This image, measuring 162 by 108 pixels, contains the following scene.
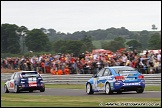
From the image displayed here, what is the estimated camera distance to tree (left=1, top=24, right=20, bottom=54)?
225 feet

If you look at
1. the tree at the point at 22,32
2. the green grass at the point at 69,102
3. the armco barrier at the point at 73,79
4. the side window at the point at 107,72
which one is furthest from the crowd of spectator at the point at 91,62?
the tree at the point at 22,32

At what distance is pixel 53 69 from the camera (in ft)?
127

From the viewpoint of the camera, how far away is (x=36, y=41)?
77.4 metres

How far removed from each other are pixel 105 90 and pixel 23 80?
21.0 ft

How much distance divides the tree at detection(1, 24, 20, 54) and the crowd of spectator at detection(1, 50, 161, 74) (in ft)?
76.4

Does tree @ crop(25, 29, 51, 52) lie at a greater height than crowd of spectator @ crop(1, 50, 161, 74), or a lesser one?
greater

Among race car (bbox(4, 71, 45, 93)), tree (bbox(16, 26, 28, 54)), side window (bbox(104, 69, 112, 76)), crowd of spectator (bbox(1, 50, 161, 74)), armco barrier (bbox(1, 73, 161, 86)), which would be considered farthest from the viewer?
tree (bbox(16, 26, 28, 54))

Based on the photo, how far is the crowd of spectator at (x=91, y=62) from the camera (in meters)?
31.0

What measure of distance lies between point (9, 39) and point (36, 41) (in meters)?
9.15

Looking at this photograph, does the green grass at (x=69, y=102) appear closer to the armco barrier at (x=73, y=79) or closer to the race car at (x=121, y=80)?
the race car at (x=121, y=80)

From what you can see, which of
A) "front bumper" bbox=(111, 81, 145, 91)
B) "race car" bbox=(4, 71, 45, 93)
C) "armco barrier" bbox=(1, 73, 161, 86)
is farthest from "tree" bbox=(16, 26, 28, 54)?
"front bumper" bbox=(111, 81, 145, 91)

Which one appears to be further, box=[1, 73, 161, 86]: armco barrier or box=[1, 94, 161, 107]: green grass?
box=[1, 73, 161, 86]: armco barrier

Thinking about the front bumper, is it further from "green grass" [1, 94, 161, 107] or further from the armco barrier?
the armco barrier

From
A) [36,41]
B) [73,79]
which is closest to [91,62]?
[73,79]
